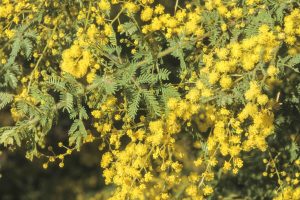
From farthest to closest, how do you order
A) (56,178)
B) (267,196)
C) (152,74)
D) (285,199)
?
(56,178)
(267,196)
(285,199)
(152,74)

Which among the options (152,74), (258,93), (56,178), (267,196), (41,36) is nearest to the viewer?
(258,93)

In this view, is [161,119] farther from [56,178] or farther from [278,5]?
[56,178]

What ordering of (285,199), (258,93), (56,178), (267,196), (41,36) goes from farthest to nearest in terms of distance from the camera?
(56,178) < (267,196) < (41,36) < (285,199) < (258,93)

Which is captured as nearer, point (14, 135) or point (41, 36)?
point (14, 135)

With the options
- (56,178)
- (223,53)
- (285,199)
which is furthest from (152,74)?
(56,178)

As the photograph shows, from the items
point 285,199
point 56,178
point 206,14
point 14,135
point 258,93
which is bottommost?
point 56,178

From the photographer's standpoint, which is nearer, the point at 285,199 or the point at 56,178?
the point at 285,199

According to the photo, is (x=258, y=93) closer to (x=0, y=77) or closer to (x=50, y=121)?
(x=50, y=121)

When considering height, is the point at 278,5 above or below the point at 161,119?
above

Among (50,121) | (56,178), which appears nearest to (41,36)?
(50,121)
